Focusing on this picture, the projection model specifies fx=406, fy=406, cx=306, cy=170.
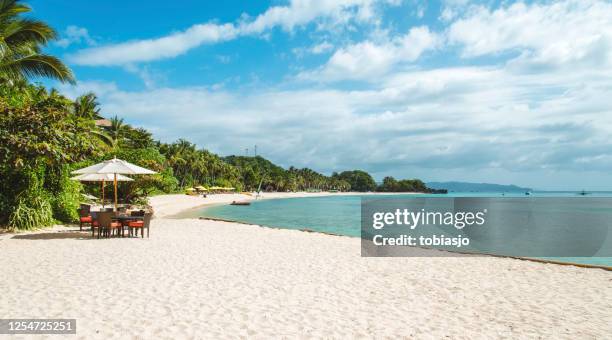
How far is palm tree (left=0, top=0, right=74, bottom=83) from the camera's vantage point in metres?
14.2

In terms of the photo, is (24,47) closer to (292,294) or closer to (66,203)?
(66,203)

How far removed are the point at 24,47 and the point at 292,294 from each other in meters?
15.3

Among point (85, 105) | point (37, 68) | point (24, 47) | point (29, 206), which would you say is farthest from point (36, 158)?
point (85, 105)

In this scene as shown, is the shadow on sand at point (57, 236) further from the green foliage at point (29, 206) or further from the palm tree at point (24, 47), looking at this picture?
the palm tree at point (24, 47)

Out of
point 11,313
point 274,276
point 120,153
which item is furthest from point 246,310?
point 120,153

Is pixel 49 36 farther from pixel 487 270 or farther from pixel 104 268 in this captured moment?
pixel 487 270

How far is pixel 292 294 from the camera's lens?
21.0 feet

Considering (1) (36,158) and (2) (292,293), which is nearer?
(2) (292,293)

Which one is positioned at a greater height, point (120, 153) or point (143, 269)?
point (120, 153)

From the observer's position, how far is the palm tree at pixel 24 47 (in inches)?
558

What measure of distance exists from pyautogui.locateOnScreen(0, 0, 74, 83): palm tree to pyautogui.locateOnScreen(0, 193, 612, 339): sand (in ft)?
23.2

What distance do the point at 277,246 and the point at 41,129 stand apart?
7279mm

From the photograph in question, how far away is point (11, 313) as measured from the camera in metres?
5.03

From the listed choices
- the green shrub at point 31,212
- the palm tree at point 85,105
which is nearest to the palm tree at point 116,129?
the palm tree at point 85,105
